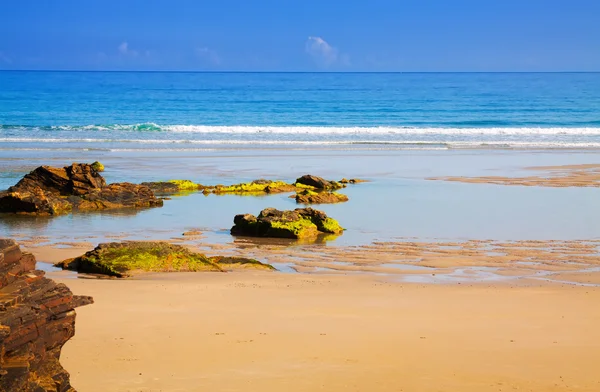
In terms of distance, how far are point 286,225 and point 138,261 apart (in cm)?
349

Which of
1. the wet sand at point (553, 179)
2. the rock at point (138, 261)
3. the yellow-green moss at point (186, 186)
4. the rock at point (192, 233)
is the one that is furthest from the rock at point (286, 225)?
the wet sand at point (553, 179)

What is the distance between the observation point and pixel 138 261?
10477 millimetres

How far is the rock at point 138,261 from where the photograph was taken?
33.9ft

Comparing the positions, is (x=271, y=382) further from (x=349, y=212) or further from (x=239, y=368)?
(x=349, y=212)

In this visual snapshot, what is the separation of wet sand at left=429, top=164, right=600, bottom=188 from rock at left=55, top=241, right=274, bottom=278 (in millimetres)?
11725

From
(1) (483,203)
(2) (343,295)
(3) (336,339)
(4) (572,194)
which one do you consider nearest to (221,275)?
(2) (343,295)

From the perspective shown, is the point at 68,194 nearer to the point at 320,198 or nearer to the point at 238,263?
the point at 320,198

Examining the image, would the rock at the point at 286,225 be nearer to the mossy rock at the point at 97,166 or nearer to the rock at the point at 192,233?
the rock at the point at 192,233

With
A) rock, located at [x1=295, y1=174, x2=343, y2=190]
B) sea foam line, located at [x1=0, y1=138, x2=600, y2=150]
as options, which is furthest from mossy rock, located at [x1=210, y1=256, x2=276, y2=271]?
sea foam line, located at [x1=0, y1=138, x2=600, y2=150]

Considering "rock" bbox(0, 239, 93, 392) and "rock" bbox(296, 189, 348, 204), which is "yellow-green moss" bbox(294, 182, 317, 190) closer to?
"rock" bbox(296, 189, 348, 204)

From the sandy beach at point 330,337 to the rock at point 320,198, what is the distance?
7611 millimetres

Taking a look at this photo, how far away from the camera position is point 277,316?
805 centimetres

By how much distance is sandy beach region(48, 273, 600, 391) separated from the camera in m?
6.36

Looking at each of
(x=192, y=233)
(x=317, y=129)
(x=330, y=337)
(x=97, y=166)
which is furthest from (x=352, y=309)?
(x=317, y=129)
